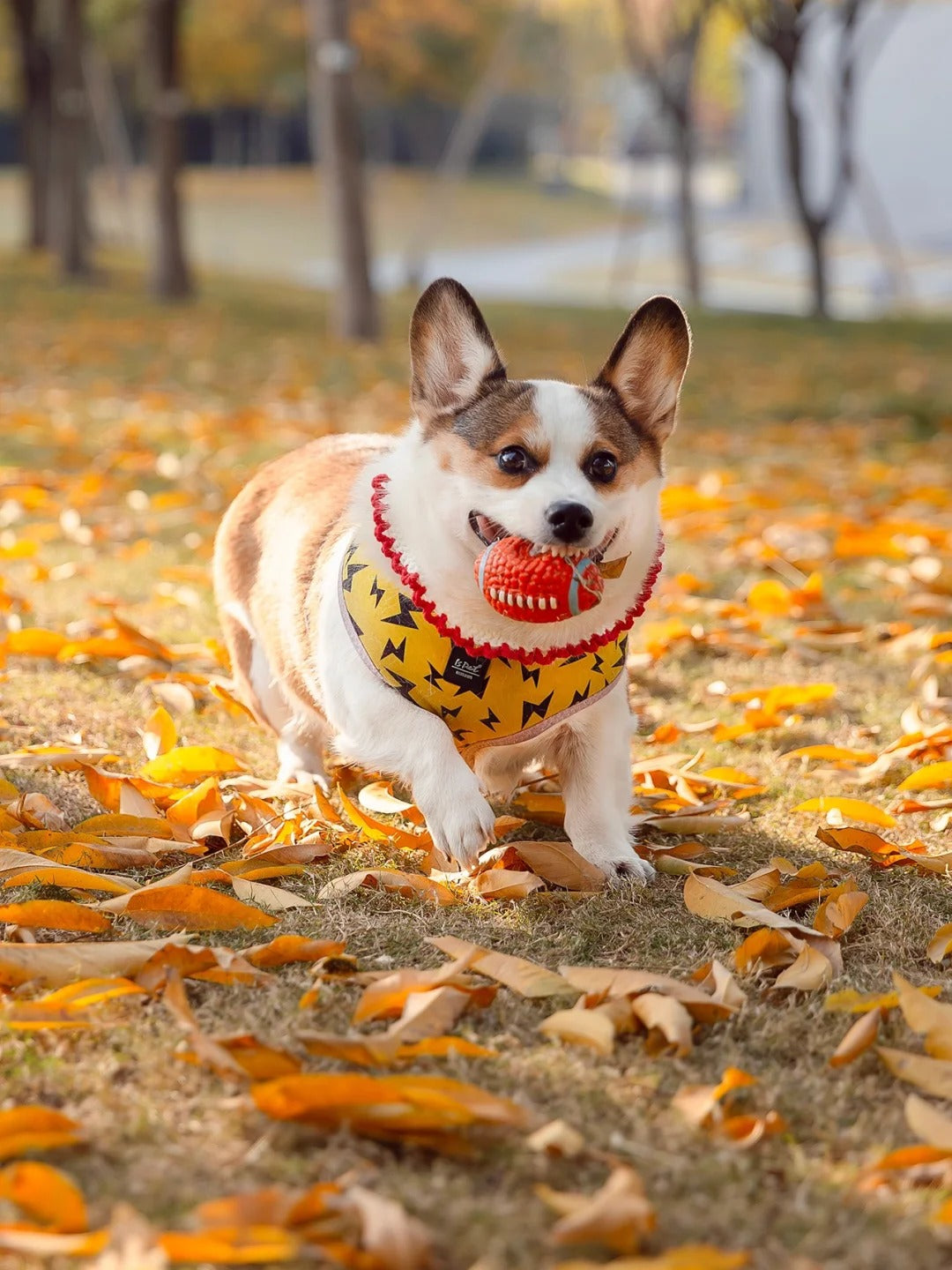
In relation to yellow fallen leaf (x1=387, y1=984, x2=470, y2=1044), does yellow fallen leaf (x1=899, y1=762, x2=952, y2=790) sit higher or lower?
lower

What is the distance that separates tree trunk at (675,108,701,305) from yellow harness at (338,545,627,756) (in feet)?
59.8

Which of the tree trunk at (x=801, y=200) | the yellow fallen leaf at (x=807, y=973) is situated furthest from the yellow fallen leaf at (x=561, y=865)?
the tree trunk at (x=801, y=200)

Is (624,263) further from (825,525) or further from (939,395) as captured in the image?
(825,525)

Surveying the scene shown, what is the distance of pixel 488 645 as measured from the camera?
2934 mm

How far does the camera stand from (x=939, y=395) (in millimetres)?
11422

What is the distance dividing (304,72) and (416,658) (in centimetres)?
4276

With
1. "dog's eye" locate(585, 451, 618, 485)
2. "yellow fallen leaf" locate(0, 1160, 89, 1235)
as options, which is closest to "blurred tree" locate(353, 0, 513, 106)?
"dog's eye" locate(585, 451, 618, 485)

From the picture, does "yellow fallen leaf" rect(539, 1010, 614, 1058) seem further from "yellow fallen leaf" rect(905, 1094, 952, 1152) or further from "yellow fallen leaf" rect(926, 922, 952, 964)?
"yellow fallen leaf" rect(926, 922, 952, 964)

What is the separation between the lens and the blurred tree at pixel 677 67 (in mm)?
20312

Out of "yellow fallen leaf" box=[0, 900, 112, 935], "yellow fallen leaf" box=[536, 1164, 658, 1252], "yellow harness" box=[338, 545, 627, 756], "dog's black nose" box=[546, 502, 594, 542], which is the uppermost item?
"dog's black nose" box=[546, 502, 594, 542]

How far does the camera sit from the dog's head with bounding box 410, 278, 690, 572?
9.03ft

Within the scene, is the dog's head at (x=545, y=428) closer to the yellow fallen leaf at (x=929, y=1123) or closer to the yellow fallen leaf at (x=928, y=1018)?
the yellow fallen leaf at (x=928, y=1018)

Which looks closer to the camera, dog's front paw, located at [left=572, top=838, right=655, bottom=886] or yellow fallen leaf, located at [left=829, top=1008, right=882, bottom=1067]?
yellow fallen leaf, located at [left=829, top=1008, right=882, bottom=1067]

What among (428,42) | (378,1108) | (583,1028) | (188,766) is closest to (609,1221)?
(378,1108)
